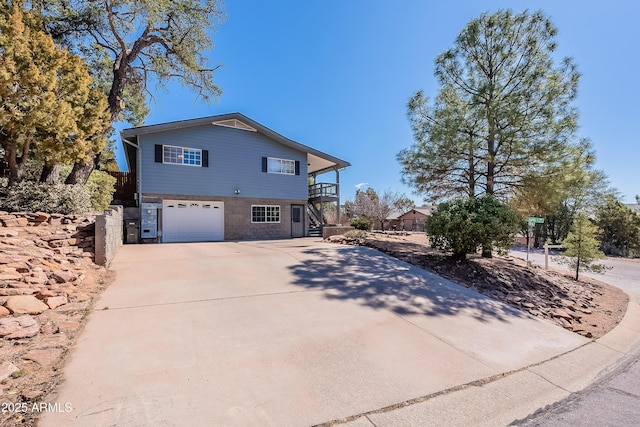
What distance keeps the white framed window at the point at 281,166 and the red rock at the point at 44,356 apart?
13887mm

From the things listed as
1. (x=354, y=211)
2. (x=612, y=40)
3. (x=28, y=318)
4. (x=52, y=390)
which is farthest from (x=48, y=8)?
(x=354, y=211)

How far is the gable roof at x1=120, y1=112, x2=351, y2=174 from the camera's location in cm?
1302

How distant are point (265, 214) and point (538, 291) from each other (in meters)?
12.8

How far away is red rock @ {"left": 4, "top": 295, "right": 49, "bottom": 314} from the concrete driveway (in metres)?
0.67

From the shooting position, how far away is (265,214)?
16547 mm

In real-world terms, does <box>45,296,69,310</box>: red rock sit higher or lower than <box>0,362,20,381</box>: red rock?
higher

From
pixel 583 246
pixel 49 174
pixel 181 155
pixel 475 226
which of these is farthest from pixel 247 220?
pixel 583 246

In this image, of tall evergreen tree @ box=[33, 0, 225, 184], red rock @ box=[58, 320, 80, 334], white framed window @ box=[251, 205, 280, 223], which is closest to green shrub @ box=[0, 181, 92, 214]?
tall evergreen tree @ box=[33, 0, 225, 184]

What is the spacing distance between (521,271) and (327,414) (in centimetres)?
844

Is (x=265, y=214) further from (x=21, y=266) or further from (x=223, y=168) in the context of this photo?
(x=21, y=266)

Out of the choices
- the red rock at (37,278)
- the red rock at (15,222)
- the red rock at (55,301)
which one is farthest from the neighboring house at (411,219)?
the red rock at (55,301)

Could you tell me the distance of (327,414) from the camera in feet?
7.89

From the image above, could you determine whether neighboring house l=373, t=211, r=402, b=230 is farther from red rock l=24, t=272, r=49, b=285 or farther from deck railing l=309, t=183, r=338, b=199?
red rock l=24, t=272, r=49, b=285

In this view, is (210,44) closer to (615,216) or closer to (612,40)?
(612,40)
